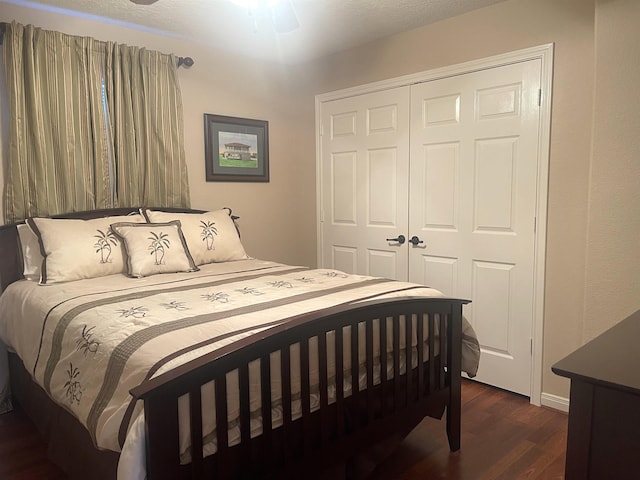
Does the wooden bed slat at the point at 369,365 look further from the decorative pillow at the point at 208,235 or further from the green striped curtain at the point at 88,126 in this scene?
the green striped curtain at the point at 88,126

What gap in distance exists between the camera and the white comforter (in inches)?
53.7

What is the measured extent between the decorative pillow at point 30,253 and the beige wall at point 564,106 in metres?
1.19

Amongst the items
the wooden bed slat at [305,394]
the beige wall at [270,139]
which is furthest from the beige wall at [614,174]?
the beige wall at [270,139]

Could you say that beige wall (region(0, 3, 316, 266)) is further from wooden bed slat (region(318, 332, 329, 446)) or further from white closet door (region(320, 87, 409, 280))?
wooden bed slat (region(318, 332, 329, 446))

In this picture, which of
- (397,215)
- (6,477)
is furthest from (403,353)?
(6,477)

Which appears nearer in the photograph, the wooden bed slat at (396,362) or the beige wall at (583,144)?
the wooden bed slat at (396,362)

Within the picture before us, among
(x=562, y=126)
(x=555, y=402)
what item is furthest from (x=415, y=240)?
(x=555, y=402)

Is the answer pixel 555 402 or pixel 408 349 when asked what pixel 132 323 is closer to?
pixel 408 349

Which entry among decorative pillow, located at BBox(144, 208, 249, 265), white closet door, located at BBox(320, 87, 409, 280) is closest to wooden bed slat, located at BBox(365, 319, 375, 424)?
decorative pillow, located at BBox(144, 208, 249, 265)

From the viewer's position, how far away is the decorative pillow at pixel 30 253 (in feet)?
8.06

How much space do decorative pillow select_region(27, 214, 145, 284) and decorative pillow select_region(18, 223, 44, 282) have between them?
6 centimetres

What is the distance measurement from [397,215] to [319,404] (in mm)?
2013

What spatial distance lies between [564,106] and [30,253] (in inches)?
120

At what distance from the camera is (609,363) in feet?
3.51
